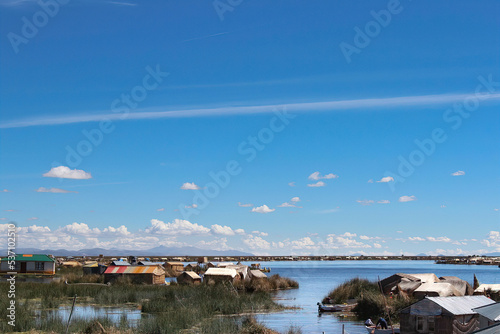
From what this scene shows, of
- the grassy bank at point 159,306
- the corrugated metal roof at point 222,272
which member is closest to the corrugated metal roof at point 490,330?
the grassy bank at point 159,306

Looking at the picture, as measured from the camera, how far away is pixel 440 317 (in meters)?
22.0

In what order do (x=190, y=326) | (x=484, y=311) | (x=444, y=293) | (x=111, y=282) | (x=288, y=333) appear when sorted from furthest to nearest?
(x=111, y=282) → (x=444, y=293) → (x=190, y=326) → (x=288, y=333) → (x=484, y=311)

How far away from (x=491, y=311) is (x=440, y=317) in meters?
2.20

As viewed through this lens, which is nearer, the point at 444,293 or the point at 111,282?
the point at 444,293

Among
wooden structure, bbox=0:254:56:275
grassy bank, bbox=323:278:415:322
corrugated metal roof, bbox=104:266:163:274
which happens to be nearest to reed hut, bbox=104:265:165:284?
corrugated metal roof, bbox=104:266:163:274

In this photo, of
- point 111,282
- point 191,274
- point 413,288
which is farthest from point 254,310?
point 111,282

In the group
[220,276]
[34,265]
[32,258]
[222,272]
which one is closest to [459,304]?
[220,276]

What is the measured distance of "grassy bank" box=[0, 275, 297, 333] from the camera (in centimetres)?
2448

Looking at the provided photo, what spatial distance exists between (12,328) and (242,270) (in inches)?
1339

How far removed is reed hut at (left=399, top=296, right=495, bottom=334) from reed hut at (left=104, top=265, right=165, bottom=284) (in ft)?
118

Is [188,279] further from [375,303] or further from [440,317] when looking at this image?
[440,317]

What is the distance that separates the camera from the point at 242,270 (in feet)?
186

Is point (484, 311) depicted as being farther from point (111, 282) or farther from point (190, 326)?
point (111, 282)

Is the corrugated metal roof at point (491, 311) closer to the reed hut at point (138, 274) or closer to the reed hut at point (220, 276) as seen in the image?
the reed hut at point (220, 276)
